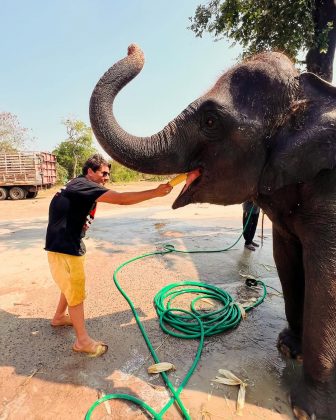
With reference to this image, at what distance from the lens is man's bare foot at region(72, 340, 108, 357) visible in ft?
9.53

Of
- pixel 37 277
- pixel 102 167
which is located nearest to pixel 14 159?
pixel 37 277

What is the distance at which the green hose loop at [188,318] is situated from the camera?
2.34 m

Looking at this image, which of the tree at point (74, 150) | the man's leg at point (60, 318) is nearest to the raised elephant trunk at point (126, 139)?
the man's leg at point (60, 318)

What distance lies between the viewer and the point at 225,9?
8781mm

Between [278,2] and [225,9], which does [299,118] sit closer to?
[278,2]

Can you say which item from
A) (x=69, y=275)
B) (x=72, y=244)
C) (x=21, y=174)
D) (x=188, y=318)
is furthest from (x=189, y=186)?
(x=21, y=174)

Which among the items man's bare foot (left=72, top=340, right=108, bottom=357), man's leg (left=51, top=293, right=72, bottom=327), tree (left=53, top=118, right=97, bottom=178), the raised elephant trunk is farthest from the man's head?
tree (left=53, top=118, right=97, bottom=178)

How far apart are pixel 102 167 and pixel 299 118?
1.79 meters

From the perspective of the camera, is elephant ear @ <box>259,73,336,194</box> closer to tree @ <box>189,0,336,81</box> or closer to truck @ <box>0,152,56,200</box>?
tree @ <box>189,0,336,81</box>

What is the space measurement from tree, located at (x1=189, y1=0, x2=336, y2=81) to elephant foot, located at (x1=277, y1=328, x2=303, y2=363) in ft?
21.0

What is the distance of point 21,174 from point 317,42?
18.5m

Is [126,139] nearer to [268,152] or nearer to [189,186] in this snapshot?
[189,186]

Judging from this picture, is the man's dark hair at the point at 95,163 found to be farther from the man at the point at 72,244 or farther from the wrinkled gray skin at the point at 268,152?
the wrinkled gray skin at the point at 268,152

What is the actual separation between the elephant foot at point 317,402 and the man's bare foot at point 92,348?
1.67m
